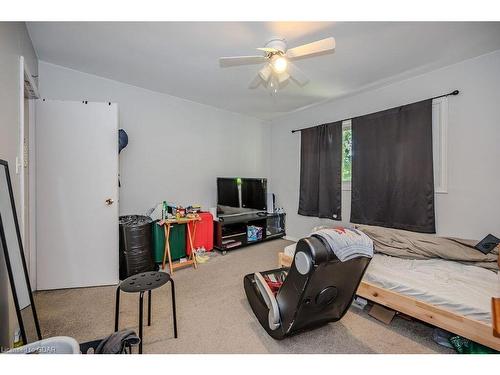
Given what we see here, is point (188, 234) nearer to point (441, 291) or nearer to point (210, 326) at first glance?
point (210, 326)

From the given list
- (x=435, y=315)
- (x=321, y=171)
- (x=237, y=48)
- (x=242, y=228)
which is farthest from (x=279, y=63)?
(x=242, y=228)

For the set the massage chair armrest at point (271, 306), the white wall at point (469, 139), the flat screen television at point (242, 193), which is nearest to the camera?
the massage chair armrest at point (271, 306)

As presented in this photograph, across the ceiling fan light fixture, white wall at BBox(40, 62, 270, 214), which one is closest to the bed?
the ceiling fan light fixture

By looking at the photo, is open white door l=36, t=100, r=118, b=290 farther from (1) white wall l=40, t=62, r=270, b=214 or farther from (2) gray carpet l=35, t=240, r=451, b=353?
(1) white wall l=40, t=62, r=270, b=214

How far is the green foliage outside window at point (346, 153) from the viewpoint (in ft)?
11.8

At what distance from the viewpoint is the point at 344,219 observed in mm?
3654

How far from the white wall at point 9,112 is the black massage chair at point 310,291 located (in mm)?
1661

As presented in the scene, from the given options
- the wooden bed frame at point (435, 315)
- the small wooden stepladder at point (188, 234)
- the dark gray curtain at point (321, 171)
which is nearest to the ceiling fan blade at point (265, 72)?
the dark gray curtain at point (321, 171)

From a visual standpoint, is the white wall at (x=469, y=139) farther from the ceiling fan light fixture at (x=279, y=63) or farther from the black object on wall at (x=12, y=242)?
the black object on wall at (x=12, y=242)

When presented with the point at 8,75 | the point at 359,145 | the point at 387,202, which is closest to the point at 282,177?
the point at 359,145

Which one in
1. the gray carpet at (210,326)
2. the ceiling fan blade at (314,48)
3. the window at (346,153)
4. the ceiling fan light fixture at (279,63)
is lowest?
the gray carpet at (210,326)

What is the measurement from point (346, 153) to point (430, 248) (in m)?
1.76

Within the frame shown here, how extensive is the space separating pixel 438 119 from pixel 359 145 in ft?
3.03
